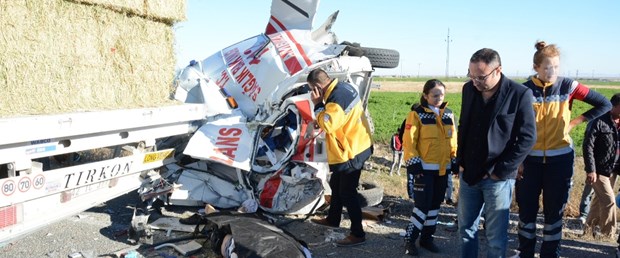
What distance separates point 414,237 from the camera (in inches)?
187

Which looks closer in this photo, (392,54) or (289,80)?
(289,80)

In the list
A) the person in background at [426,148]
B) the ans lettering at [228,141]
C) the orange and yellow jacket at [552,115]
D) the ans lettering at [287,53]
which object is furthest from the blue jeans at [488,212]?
the ans lettering at [287,53]

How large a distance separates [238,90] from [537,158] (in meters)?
3.34

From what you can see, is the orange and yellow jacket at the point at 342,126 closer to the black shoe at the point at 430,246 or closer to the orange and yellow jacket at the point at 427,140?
the orange and yellow jacket at the point at 427,140

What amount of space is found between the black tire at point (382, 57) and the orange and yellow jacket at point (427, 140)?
199cm

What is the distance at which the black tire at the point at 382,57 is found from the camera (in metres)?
6.59

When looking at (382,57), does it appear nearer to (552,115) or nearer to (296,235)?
(296,235)

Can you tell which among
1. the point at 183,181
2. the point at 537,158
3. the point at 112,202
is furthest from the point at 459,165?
the point at 112,202

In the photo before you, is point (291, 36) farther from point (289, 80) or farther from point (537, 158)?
point (537, 158)

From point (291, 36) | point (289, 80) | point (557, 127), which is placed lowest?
point (557, 127)

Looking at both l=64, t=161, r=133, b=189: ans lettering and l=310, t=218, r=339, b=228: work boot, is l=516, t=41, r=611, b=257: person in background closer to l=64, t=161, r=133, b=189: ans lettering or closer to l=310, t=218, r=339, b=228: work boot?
l=310, t=218, r=339, b=228: work boot

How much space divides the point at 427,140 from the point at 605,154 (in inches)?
74.1

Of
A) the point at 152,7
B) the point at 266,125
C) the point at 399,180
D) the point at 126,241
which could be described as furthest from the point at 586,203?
the point at 152,7

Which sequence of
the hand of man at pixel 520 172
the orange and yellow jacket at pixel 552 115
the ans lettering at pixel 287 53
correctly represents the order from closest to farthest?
the hand of man at pixel 520 172 < the orange and yellow jacket at pixel 552 115 < the ans lettering at pixel 287 53
